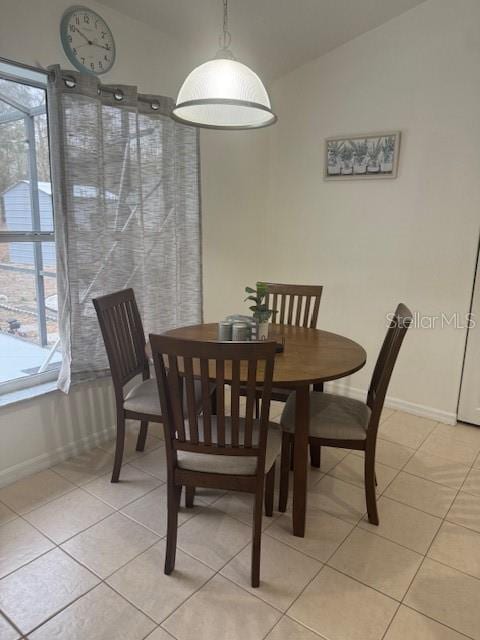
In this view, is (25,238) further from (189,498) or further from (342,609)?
(342,609)

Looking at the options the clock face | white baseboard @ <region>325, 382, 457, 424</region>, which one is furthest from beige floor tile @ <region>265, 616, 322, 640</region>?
the clock face

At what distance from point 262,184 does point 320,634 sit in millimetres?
3032

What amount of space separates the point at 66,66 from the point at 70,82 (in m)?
0.12

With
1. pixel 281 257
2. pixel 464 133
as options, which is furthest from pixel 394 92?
pixel 281 257

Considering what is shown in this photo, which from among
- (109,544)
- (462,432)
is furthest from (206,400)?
(462,432)

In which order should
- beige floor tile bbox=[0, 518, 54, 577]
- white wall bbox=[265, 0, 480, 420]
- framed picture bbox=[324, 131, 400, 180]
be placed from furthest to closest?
framed picture bbox=[324, 131, 400, 180]
white wall bbox=[265, 0, 480, 420]
beige floor tile bbox=[0, 518, 54, 577]

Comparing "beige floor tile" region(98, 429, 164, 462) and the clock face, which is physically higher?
the clock face

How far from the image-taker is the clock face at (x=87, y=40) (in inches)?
87.9

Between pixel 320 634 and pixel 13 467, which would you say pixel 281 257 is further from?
pixel 320 634

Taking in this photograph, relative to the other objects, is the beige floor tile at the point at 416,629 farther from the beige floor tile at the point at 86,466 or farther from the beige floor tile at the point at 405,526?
the beige floor tile at the point at 86,466

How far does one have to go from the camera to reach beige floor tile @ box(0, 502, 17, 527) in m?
2.04

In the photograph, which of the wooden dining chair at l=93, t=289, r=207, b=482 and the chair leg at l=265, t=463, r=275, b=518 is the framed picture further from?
the chair leg at l=265, t=463, r=275, b=518

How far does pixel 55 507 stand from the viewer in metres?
2.14

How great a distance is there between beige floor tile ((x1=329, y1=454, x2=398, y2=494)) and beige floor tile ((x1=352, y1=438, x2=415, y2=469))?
2.0 inches
